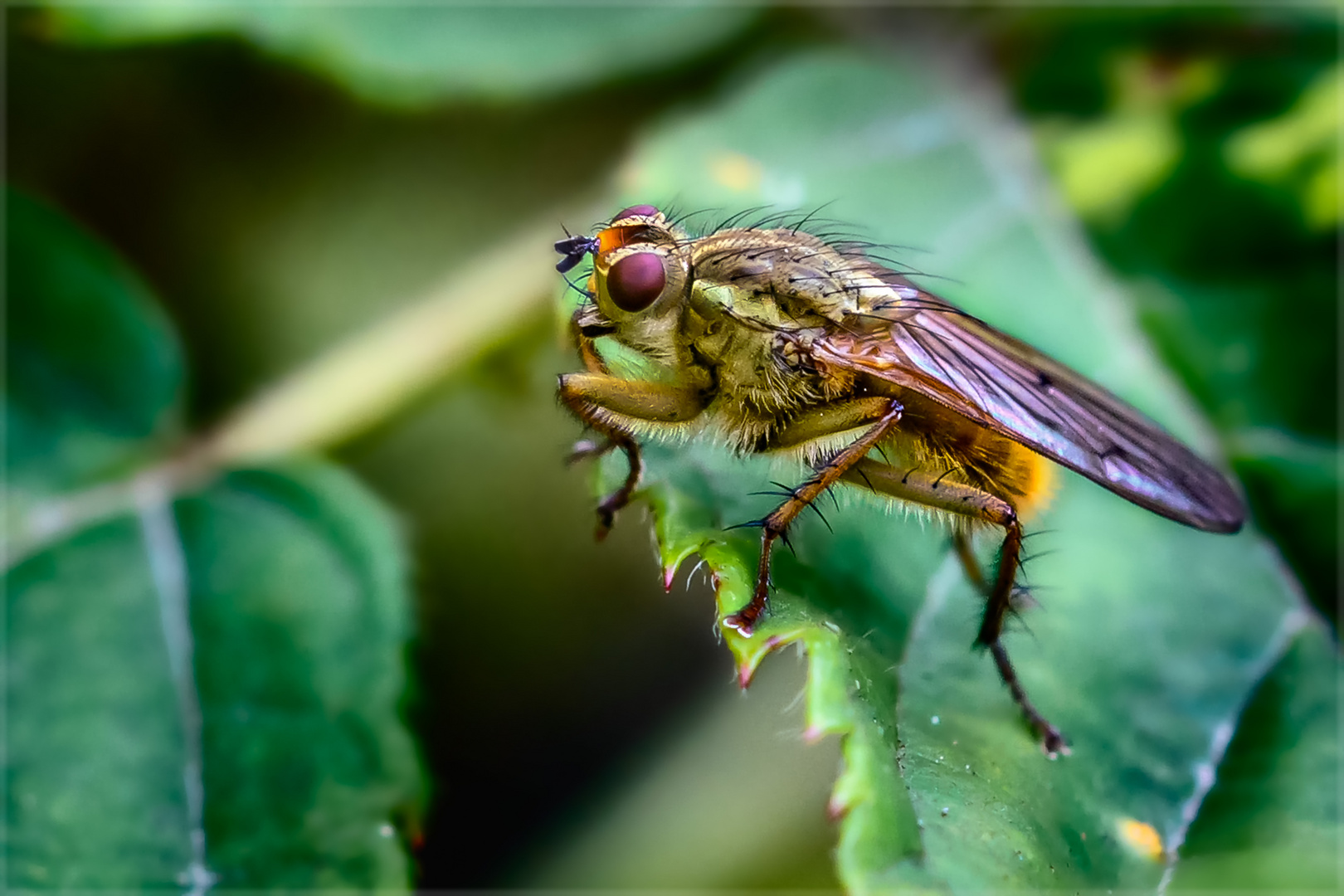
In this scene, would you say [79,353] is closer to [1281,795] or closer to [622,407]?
[622,407]

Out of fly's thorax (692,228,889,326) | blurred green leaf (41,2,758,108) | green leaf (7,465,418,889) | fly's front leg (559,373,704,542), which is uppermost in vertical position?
blurred green leaf (41,2,758,108)

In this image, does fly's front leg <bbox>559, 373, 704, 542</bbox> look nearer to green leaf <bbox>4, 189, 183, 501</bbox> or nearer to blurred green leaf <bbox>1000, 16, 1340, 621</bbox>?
green leaf <bbox>4, 189, 183, 501</bbox>

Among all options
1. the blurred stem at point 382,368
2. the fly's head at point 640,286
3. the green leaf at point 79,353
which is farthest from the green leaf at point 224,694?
the fly's head at point 640,286

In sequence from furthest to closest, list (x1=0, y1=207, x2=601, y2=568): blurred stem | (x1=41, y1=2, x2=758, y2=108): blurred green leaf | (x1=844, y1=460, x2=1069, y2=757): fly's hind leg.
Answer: (x1=41, y1=2, x2=758, y2=108): blurred green leaf → (x1=0, y1=207, x2=601, y2=568): blurred stem → (x1=844, y1=460, x2=1069, y2=757): fly's hind leg

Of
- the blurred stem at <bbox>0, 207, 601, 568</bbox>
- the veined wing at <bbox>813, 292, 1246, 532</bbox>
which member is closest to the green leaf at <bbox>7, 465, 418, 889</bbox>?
the blurred stem at <bbox>0, 207, 601, 568</bbox>

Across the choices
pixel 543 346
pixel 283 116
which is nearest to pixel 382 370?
pixel 543 346

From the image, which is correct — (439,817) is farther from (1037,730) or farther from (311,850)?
(1037,730)

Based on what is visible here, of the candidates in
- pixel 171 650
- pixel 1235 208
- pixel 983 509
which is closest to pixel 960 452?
pixel 983 509

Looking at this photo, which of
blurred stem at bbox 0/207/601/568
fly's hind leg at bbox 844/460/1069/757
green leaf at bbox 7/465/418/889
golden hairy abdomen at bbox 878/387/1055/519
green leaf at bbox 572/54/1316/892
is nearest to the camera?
green leaf at bbox 572/54/1316/892

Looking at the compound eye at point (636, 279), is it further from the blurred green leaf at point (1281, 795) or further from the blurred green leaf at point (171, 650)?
the blurred green leaf at point (1281, 795)
